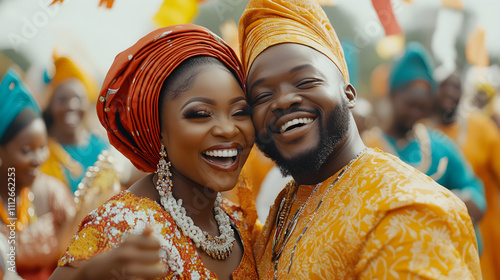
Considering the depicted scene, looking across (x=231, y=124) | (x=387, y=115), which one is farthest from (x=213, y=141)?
(x=387, y=115)

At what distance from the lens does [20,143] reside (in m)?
4.17

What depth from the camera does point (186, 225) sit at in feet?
6.99

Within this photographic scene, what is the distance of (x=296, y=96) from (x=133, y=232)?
90cm

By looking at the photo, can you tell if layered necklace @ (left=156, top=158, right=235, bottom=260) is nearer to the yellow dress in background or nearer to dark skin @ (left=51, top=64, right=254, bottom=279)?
dark skin @ (left=51, top=64, right=254, bottom=279)

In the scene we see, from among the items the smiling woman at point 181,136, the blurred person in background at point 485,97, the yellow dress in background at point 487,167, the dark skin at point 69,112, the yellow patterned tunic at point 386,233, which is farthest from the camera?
the blurred person in background at point 485,97

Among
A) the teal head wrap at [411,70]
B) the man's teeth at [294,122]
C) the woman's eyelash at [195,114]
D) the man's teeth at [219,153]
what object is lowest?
the teal head wrap at [411,70]

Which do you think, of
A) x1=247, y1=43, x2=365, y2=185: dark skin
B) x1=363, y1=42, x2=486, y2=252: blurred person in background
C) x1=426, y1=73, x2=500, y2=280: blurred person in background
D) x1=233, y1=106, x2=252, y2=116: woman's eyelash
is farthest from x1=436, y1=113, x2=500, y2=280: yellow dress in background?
x1=233, y1=106, x2=252, y2=116: woman's eyelash

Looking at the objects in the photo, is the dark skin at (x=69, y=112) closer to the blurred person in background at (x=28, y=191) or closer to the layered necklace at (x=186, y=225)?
the blurred person in background at (x=28, y=191)

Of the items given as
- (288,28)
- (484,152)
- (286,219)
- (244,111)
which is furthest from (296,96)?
(484,152)

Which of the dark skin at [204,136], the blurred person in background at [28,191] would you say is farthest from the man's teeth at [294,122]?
the blurred person in background at [28,191]

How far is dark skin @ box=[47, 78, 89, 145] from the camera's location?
484 cm

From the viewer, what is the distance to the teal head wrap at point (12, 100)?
4.12m

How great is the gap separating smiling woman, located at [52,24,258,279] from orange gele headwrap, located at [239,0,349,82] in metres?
0.18

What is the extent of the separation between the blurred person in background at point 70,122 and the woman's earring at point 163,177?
270cm
